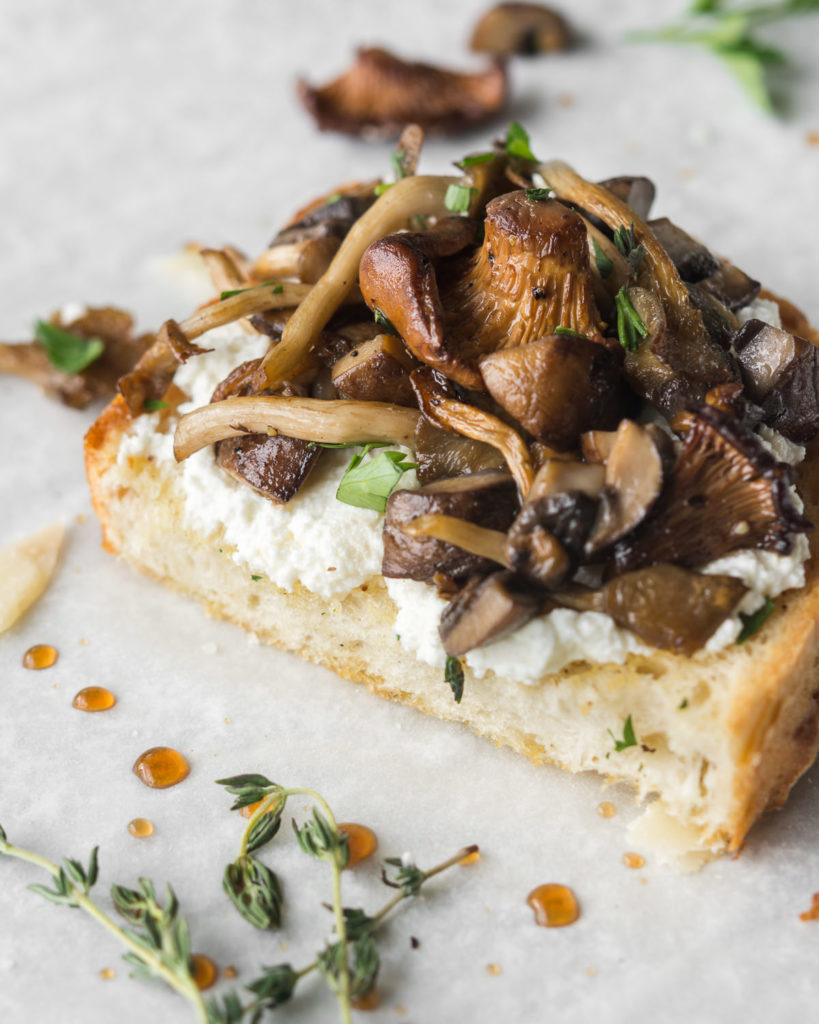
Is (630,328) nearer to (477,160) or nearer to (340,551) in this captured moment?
(477,160)

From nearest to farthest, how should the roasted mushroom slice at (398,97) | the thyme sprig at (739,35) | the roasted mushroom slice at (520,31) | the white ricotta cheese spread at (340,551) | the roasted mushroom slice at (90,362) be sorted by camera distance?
the white ricotta cheese spread at (340,551)
the roasted mushroom slice at (90,362)
the roasted mushroom slice at (398,97)
the thyme sprig at (739,35)
the roasted mushroom slice at (520,31)

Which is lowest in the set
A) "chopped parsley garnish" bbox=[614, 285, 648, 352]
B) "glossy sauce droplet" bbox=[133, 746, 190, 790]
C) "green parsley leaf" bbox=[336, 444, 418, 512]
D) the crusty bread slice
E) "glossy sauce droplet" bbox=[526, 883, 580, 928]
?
"glossy sauce droplet" bbox=[133, 746, 190, 790]

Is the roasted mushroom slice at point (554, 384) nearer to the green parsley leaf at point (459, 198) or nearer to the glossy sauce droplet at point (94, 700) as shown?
the green parsley leaf at point (459, 198)

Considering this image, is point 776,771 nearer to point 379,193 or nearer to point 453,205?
point 453,205

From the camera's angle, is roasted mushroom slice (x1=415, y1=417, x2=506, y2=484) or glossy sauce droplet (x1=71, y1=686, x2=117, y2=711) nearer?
roasted mushroom slice (x1=415, y1=417, x2=506, y2=484)

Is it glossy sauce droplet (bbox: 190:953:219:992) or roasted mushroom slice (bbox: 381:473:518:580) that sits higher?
roasted mushroom slice (bbox: 381:473:518:580)

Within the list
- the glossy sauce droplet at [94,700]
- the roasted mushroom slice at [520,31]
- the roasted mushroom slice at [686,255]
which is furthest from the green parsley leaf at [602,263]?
the roasted mushroom slice at [520,31]

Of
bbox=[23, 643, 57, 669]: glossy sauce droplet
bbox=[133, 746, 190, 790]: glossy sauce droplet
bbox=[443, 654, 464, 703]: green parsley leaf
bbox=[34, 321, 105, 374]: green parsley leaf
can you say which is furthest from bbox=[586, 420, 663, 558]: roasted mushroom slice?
bbox=[34, 321, 105, 374]: green parsley leaf

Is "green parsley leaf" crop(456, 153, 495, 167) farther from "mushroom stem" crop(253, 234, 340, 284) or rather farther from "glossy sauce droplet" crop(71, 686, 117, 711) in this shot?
"glossy sauce droplet" crop(71, 686, 117, 711)
